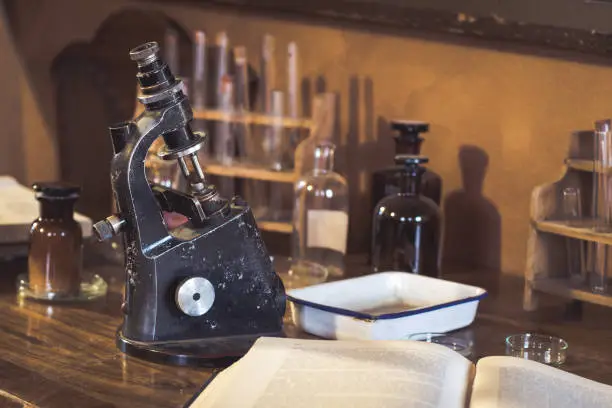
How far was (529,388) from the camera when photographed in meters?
1.09

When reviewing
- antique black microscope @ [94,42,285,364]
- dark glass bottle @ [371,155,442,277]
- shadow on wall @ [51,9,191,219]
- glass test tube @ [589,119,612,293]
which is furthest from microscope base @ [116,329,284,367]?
shadow on wall @ [51,9,191,219]

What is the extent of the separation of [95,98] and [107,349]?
143cm

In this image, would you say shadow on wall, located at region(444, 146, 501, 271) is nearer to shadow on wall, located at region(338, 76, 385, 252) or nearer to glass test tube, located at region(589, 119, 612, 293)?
shadow on wall, located at region(338, 76, 385, 252)

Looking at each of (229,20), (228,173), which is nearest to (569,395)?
(228,173)

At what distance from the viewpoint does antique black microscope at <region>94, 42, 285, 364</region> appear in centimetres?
129

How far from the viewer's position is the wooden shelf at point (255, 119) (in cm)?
196

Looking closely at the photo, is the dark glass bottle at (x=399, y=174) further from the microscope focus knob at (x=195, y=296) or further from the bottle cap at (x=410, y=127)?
the microscope focus knob at (x=195, y=296)

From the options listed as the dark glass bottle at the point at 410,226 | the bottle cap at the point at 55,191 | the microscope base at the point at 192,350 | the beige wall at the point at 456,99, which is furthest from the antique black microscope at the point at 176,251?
the beige wall at the point at 456,99

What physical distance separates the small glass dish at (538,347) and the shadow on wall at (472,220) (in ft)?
1.57

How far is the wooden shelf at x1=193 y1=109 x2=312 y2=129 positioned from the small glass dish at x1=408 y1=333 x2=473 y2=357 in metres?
0.70

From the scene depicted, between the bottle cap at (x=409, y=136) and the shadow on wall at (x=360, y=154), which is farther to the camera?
the shadow on wall at (x=360, y=154)

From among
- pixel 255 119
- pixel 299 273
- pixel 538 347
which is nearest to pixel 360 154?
pixel 255 119

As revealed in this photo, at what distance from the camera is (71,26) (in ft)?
8.55

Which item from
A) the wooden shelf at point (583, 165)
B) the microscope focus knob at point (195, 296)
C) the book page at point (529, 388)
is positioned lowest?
the book page at point (529, 388)
